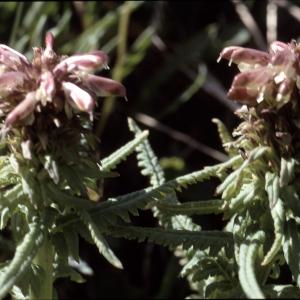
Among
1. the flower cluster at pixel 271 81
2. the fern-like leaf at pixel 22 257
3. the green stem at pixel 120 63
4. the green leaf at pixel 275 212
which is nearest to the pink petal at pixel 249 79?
the flower cluster at pixel 271 81

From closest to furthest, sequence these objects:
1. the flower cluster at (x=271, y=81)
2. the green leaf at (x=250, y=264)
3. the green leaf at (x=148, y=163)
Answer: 1. the green leaf at (x=250, y=264)
2. the flower cluster at (x=271, y=81)
3. the green leaf at (x=148, y=163)

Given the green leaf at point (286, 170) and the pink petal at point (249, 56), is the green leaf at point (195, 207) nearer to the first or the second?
the green leaf at point (286, 170)

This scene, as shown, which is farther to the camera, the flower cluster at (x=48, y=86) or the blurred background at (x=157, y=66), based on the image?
the blurred background at (x=157, y=66)

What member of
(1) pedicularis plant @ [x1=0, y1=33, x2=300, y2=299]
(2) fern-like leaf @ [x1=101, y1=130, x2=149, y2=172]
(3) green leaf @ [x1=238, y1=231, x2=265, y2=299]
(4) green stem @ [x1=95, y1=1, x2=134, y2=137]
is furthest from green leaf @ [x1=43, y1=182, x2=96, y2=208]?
(4) green stem @ [x1=95, y1=1, x2=134, y2=137]

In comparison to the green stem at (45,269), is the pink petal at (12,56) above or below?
above

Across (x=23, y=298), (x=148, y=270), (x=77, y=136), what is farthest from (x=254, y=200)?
(x=148, y=270)

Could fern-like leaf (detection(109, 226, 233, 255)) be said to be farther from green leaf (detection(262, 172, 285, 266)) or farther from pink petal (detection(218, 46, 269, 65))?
pink petal (detection(218, 46, 269, 65))

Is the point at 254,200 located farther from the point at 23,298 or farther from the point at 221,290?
the point at 23,298
